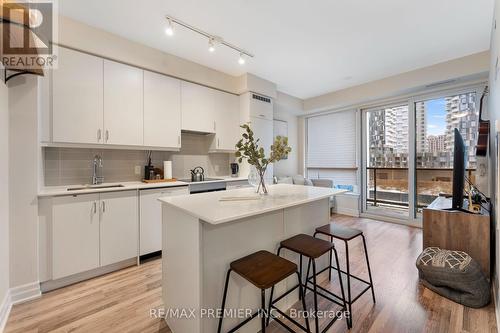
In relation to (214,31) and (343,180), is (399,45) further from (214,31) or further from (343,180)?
(343,180)

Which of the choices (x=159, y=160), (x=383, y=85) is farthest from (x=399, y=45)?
(x=159, y=160)

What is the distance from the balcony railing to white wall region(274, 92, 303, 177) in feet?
5.79

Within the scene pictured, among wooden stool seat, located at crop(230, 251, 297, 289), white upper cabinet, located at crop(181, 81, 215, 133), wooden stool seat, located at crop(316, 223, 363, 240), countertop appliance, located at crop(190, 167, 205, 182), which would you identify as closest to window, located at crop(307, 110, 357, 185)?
white upper cabinet, located at crop(181, 81, 215, 133)

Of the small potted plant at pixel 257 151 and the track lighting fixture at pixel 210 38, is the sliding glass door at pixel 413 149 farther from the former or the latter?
the small potted plant at pixel 257 151

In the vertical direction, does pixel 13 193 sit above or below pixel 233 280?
above

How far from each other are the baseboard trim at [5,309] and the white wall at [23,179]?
13 cm

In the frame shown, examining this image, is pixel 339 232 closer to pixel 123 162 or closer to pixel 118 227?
pixel 118 227

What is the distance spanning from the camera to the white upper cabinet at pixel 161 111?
2.94 m

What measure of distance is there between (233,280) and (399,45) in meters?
3.51

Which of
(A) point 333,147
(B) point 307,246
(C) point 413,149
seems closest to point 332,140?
(A) point 333,147

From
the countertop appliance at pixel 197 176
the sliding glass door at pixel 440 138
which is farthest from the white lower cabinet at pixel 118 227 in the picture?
the sliding glass door at pixel 440 138

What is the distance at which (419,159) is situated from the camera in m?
4.07

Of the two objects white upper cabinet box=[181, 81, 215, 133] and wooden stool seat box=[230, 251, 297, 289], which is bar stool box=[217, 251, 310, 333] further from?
white upper cabinet box=[181, 81, 215, 133]

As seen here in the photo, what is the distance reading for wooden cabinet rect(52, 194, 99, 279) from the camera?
7.01 feet
